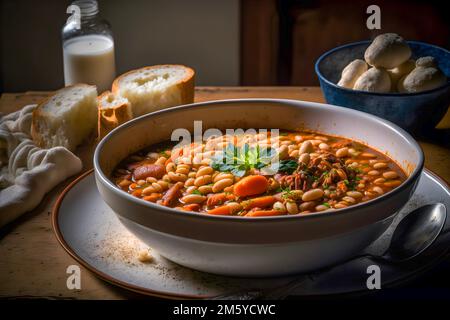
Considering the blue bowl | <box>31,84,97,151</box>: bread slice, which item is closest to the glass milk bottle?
<box>31,84,97,151</box>: bread slice

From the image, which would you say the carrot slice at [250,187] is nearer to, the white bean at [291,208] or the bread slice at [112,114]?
the white bean at [291,208]

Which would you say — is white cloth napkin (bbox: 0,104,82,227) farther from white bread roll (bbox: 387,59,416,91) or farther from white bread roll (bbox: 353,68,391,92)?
white bread roll (bbox: 387,59,416,91)

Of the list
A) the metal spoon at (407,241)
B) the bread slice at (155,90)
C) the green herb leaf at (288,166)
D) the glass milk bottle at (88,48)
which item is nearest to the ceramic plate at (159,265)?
the metal spoon at (407,241)

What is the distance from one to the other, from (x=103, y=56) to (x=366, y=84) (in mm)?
1075

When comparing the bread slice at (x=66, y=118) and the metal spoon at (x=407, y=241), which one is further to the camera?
the bread slice at (x=66, y=118)

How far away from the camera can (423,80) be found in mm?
2049

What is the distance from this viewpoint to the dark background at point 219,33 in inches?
146

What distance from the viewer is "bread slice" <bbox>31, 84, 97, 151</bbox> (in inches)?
83.2

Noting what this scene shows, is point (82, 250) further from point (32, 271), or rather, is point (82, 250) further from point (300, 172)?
point (300, 172)

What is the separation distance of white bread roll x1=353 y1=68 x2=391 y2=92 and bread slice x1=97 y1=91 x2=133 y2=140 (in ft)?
2.45

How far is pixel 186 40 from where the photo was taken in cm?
412

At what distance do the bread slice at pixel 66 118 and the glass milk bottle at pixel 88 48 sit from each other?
0.35m

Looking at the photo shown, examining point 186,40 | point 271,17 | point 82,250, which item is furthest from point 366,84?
point 186,40

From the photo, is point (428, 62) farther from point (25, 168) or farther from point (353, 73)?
point (25, 168)
